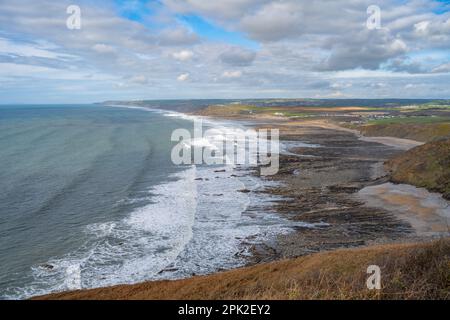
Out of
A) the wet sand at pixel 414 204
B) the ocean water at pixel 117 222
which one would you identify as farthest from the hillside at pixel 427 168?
the ocean water at pixel 117 222

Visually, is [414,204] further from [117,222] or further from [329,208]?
[117,222]

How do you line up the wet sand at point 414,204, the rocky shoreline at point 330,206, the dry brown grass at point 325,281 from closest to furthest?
the dry brown grass at point 325,281
the rocky shoreline at point 330,206
the wet sand at point 414,204

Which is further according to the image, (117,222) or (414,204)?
(414,204)

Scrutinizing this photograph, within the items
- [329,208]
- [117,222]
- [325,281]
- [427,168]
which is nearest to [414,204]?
[329,208]

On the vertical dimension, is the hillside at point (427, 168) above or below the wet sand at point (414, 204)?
above

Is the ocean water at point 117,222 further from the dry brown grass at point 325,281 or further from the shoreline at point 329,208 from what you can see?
the dry brown grass at point 325,281
